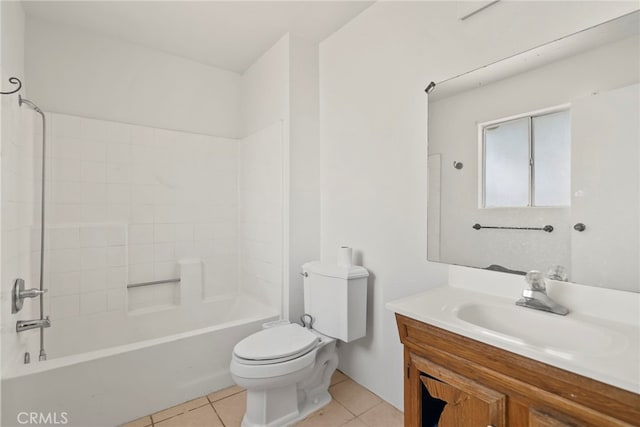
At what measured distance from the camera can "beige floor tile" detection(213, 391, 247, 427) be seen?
177 cm

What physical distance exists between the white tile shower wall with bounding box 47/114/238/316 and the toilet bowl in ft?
3.96

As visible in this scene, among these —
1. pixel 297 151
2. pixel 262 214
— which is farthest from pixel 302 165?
pixel 262 214

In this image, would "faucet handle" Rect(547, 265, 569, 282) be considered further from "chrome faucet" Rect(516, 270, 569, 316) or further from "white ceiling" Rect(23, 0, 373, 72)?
"white ceiling" Rect(23, 0, 373, 72)

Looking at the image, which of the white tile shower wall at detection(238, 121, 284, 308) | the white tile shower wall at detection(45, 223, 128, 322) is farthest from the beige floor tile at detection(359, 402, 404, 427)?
the white tile shower wall at detection(45, 223, 128, 322)

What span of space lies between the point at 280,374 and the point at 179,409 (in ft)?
Result: 2.50

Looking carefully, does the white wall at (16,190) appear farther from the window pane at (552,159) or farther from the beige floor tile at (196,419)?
the window pane at (552,159)

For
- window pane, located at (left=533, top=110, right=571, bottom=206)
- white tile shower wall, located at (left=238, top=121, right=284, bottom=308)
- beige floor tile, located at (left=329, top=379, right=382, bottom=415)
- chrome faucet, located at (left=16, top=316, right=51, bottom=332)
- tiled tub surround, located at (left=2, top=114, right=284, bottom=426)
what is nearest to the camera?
window pane, located at (left=533, top=110, right=571, bottom=206)

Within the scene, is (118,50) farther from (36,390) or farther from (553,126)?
(553,126)

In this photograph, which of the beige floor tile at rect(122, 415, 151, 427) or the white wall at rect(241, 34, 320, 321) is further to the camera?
the white wall at rect(241, 34, 320, 321)

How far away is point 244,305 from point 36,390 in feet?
4.63

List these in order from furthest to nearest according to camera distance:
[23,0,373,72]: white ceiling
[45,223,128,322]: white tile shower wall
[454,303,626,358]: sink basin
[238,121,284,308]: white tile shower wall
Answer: [238,121,284,308]: white tile shower wall, [45,223,128,322]: white tile shower wall, [23,0,373,72]: white ceiling, [454,303,626,358]: sink basin

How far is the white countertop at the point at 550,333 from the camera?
78 centimetres

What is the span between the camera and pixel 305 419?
1778mm

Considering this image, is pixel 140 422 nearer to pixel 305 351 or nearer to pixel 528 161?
pixel 305 351
